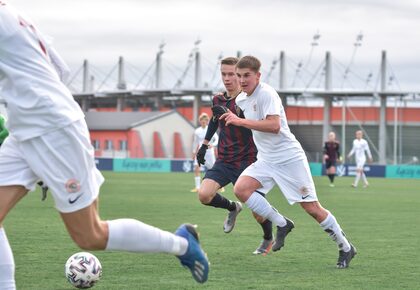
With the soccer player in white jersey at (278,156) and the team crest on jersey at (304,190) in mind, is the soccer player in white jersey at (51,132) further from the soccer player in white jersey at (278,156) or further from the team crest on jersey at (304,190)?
the team crest on jersey at (304,190)

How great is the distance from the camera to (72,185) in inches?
225

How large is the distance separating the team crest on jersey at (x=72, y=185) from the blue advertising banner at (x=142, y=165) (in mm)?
50703

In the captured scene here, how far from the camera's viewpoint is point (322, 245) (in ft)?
38.3

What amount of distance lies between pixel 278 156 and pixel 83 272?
2975mm

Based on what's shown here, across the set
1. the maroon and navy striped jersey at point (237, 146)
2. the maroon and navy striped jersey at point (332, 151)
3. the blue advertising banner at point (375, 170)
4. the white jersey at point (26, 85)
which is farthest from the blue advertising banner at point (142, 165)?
the white jersey at point (26, 85)

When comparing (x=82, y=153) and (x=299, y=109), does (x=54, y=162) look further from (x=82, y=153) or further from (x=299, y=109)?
(x=299, y=109)

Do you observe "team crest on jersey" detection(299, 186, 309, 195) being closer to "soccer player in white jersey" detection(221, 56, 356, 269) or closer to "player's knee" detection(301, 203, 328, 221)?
"soccer player in white jersey" detection(221, 56, 356, 269)

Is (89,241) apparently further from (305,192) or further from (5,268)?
(305,192)

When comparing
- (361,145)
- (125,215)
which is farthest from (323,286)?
(361,145)

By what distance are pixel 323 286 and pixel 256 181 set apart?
240 centimetres

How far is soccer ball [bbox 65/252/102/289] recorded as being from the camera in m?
7.79

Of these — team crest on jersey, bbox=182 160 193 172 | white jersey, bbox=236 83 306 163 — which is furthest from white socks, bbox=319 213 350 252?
team crest on jersey, bbox=182 160 193 172

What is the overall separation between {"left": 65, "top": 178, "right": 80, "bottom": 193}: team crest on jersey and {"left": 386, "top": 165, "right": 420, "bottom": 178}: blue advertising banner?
4953cm

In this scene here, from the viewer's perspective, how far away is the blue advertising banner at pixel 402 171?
54.0 metres
